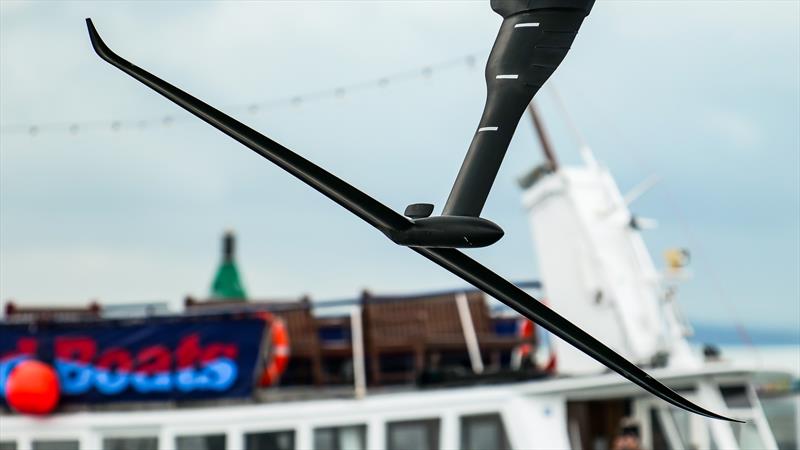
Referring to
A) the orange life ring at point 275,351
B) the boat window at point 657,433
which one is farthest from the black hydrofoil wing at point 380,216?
A: the boat window at point 657,433

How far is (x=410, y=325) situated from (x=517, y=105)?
6.99 metres

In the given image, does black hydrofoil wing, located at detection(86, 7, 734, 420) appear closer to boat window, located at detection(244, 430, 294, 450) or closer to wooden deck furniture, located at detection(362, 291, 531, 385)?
boat window, located at detection(244, 430, 294, 450)

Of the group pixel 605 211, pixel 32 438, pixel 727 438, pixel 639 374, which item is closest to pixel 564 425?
pixel 727 438

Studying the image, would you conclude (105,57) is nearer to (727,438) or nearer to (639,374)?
(639,374)

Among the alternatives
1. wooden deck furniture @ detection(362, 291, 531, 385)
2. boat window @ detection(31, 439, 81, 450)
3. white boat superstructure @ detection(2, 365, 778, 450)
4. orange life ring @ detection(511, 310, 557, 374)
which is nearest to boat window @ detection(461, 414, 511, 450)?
white boat superstructure @ detection(2, 365, 778, 450)

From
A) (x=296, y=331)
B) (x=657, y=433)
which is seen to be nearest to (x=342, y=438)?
(x=296, y=331)

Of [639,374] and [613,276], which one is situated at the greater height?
[613,276]

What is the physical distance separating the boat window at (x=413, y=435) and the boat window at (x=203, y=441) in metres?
0.97

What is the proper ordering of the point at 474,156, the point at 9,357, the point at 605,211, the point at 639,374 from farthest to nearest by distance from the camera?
the point at 605,211 < the point at 9,357 < the point at 639,374 < the point at 474,156

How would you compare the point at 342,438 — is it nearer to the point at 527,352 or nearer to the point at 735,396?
the point at 527,352

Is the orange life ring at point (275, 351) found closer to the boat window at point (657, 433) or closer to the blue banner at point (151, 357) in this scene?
the blue banner at point (151, 357)

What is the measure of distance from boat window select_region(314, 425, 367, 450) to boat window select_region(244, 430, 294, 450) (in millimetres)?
164

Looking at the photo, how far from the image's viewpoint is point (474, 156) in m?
1.49

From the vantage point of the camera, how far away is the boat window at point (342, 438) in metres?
6.82
